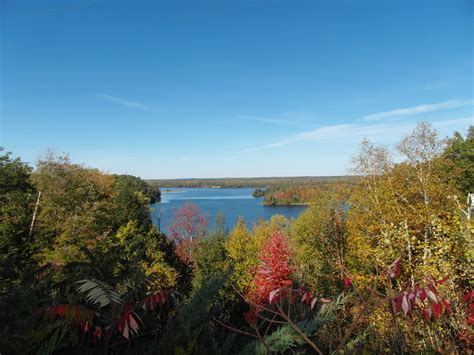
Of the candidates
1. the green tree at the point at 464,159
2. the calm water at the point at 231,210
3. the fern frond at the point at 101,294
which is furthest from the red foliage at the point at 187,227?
the fern frond at the point at 101,294

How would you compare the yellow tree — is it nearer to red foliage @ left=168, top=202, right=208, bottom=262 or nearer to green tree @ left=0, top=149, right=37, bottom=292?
green tree @ left=0, top=149, right=37, bottom=292

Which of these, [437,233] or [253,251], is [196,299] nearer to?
[437,233]

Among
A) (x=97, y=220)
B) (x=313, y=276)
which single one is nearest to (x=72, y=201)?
(x=97, y=220)

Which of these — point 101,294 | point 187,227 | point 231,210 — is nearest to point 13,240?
point 101,294

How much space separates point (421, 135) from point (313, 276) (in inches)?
390

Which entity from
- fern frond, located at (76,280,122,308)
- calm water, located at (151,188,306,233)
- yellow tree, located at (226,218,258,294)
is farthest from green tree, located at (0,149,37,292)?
yellow tree, located at (226,218,258,294)

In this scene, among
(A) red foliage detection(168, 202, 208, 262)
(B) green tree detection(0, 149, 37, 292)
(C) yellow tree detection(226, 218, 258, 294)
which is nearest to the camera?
(B) green tree detection(0, 149, 37, 292)

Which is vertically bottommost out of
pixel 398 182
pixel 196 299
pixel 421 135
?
pixel 196 299

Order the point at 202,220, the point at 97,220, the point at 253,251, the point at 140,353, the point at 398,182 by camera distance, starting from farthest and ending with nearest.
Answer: the point at 202,220 → the point at 253,251 → the point at 97,220 → the point at 398,182 → the point at 140,353

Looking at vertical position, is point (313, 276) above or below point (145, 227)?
below

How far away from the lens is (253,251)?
1927 cm

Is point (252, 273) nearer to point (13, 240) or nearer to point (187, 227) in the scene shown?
point (13, 240)

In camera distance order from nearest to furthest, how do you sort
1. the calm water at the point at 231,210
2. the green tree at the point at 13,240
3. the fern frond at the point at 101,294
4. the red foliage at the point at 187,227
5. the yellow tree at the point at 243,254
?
the fern frond at the point at 101,294
the green tree at the point at 13,240
the yellow tree at the point at 243,254
the red foliage at the point at 187,227
the calm water at the point at 231,210

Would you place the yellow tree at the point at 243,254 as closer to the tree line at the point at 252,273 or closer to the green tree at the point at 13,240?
the tree line at the point at 252,273
